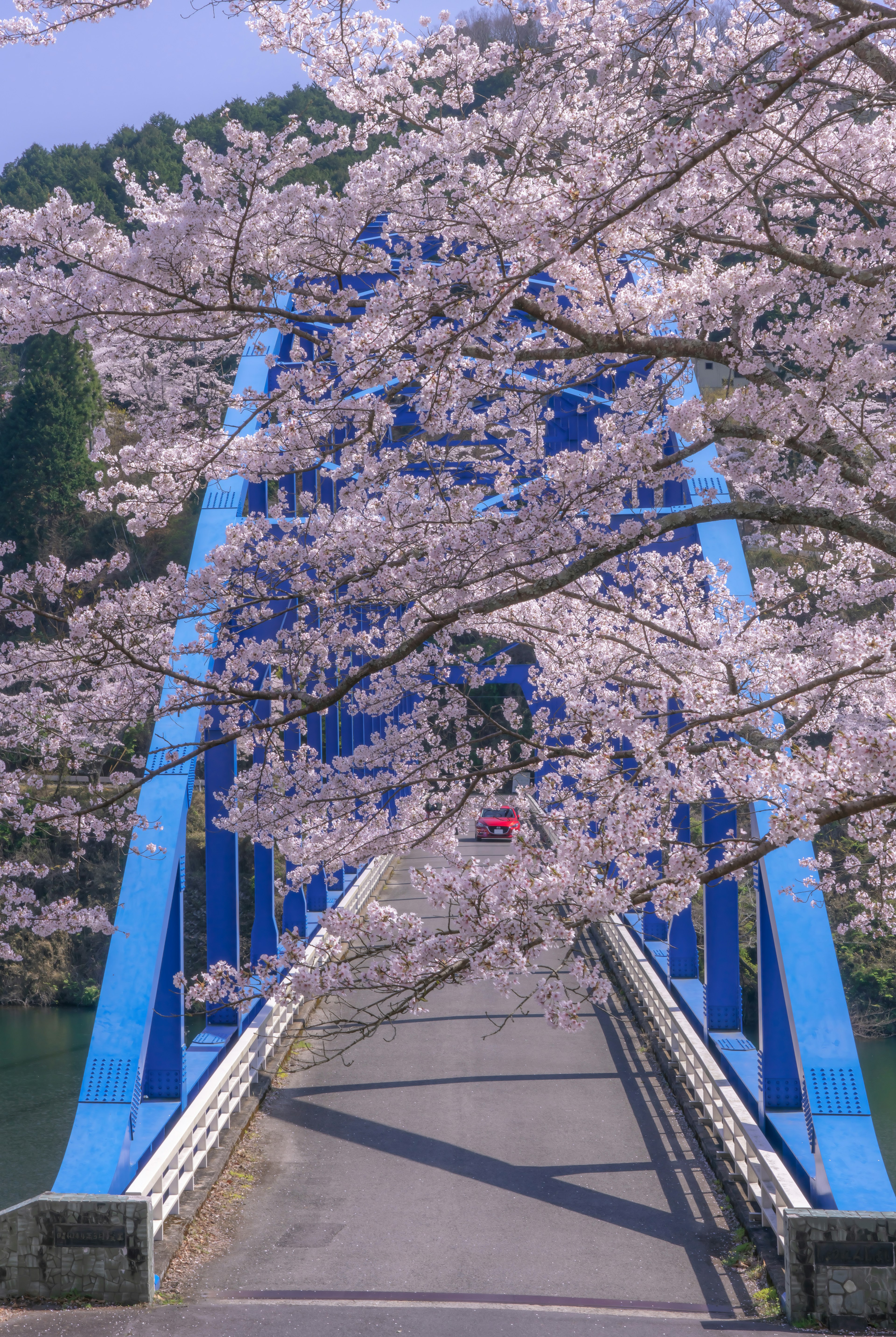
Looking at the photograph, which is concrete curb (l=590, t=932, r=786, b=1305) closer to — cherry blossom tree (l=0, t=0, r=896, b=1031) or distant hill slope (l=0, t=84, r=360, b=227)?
cherry blossom tree (l=0, t=0, r=896, b=1031)

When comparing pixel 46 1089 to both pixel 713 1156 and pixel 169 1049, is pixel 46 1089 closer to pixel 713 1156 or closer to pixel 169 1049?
pixel 169 1049

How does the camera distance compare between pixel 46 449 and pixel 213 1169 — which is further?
pixel 46 449

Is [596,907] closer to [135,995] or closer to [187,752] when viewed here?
[135,995]

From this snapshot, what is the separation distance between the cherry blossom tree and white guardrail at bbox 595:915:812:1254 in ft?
3.14

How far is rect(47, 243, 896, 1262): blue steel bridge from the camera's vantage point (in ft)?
18.6

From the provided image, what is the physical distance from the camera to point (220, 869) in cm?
838

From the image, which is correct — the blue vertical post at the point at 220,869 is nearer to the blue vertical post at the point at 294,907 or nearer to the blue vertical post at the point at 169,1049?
the blue vertical post at the point at 169,1049

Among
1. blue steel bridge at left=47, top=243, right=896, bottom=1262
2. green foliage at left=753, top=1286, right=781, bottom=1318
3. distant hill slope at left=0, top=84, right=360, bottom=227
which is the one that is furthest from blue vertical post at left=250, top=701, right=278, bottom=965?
distant hill slope at left=0, top=84, right=360, bottom=227

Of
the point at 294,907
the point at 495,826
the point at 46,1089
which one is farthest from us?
the point at 495,826

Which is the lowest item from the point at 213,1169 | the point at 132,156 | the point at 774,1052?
the point at 213,1169

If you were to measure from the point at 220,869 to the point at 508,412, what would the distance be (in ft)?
14.2

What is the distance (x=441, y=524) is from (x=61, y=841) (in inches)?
889

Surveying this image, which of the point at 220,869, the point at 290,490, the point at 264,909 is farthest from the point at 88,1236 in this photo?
the point at 290,490

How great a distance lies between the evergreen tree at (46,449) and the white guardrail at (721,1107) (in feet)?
84.2
